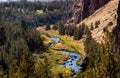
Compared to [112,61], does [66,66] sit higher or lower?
lower

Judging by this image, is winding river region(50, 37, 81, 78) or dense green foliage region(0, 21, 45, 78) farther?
winding river region(50, 37, 81, 78)

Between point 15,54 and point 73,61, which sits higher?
point 15,54

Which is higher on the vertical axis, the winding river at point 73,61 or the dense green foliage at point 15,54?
the dense green foliage at point 15,54

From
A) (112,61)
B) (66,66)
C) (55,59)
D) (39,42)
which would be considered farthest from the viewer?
(39,42)

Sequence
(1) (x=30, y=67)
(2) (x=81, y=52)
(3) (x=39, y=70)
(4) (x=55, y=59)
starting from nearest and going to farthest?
(1) (x=30, y=67)
(3) (x=39, y=70)
(4) (x=55, y=59)
(2) (x=81, y=52)

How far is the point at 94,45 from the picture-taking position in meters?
153

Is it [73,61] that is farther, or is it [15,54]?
[73,61]

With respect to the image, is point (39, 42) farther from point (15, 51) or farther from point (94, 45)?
point (94, 45)

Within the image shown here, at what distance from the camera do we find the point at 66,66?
148m

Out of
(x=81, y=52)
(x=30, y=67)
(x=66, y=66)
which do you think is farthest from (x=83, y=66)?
(x=30, y=67)

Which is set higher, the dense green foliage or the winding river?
the dense green foliage

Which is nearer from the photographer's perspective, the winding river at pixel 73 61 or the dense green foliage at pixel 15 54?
the dense green foliage at pixel 15 54

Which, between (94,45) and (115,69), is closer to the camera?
(115,69)

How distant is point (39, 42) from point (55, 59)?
3794 centimetres
